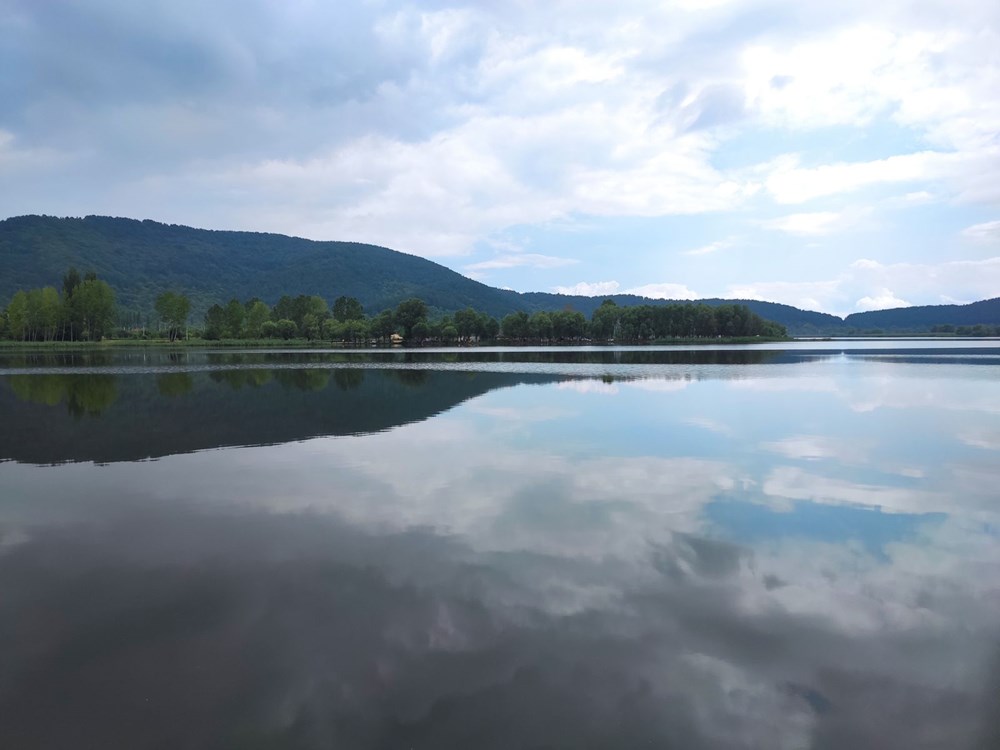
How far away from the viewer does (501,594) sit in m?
8.97

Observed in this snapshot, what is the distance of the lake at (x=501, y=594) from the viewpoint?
20.5 ft

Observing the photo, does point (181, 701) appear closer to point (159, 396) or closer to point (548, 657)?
A: point (548, 657)

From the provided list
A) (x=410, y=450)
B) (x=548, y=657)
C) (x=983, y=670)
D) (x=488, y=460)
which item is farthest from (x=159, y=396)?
(x=983, y=670)

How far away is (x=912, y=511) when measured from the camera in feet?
43.4

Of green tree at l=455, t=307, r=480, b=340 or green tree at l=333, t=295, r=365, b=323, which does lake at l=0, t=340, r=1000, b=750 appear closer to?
green tree at l=455, t=307, r=480, b=340

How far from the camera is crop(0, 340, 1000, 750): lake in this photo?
624 cm

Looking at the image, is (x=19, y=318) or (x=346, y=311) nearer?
(x=19, y=318)

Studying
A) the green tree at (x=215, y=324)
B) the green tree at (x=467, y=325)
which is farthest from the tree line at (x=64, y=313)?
the green tree at (x=467, y=325)

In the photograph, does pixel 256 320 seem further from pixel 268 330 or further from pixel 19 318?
pixel 19 318

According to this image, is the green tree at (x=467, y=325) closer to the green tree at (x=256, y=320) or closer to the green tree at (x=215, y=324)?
the green tree at (x=256, y=320)

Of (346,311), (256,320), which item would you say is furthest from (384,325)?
(256,320)

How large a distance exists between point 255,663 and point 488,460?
11.3 metres

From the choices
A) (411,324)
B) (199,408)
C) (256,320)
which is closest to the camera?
(199,408)

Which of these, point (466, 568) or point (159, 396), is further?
point (159, 396)
